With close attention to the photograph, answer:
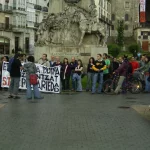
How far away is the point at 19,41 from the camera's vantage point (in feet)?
281

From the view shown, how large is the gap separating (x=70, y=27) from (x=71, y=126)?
1657 centimetres

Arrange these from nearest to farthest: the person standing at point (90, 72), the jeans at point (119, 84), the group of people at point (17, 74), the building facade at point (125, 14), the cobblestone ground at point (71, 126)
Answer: the cobblestone ground at point (71, 126) < the group of people at point (17, 74) < the jeans at point (119, 84) < the person standing at point (90, 72) < the building facade at point (125, 14)

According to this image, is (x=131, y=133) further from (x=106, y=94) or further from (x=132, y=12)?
(x=132, y=12)

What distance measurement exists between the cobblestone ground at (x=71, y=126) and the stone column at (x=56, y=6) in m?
12.4

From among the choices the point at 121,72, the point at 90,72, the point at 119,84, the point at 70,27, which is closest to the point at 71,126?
the point at 119,84

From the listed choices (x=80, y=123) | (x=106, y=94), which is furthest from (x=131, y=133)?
(x=106, y=94)

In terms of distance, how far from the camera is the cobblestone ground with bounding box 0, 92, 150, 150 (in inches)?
328

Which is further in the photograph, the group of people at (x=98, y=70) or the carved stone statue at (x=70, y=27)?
the carved stone statue at (x=70, y=27)

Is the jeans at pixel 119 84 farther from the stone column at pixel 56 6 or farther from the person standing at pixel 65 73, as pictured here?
the stone column at pixel 56 6

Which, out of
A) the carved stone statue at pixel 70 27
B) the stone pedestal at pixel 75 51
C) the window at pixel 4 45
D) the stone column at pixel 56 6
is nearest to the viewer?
the carved stone statue at pixel 70 27

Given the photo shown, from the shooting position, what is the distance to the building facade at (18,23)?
267 feet

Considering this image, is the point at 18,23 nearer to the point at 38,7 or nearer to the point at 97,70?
the point at 38,7

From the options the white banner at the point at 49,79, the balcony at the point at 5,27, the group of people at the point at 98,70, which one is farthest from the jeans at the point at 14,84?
the balcony at the point at 5,27

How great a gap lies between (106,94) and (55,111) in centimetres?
651
